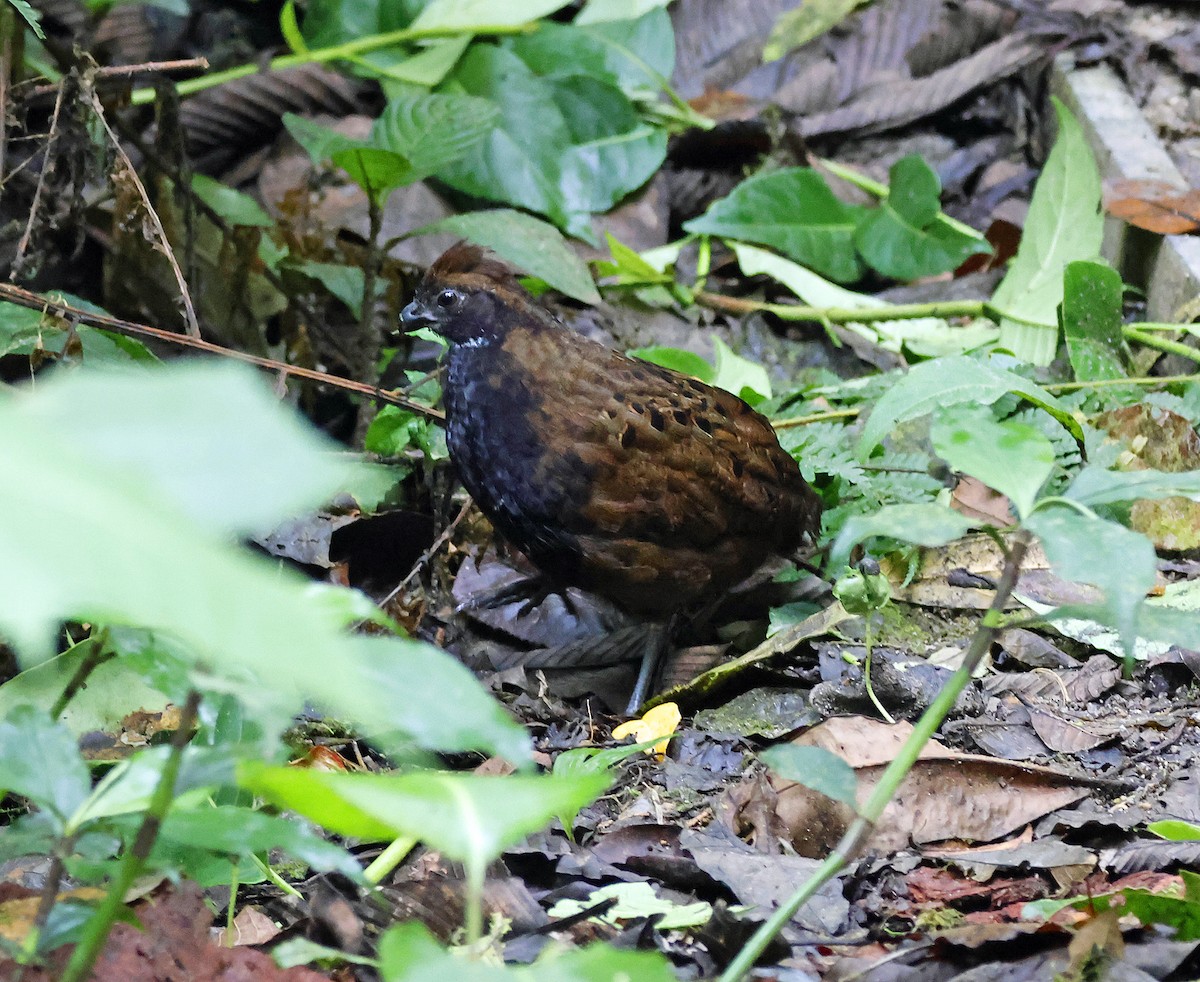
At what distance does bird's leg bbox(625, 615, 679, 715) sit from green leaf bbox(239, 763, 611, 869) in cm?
250

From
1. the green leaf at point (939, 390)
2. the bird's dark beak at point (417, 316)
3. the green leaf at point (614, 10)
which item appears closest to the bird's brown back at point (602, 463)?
the bird's dark beak at point (417, 316)

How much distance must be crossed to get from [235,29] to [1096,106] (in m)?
4.41

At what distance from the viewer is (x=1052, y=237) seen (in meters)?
5.39

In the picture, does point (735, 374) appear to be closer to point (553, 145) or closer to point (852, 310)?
point (852, 310)

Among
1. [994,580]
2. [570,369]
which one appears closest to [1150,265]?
[994,580]

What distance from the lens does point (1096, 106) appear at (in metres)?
6.27

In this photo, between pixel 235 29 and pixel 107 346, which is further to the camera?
pixel 235 29

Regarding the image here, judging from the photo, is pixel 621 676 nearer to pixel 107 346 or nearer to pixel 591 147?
pixel 107 346

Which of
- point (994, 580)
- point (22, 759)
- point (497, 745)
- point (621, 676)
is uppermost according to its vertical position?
point (497, 745)

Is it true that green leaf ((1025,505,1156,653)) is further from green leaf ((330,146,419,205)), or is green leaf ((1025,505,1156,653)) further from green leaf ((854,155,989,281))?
green leaf ((854,155,989,281))

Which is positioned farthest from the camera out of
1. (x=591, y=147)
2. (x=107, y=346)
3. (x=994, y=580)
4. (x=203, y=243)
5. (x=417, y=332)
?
(x=591, y=147)

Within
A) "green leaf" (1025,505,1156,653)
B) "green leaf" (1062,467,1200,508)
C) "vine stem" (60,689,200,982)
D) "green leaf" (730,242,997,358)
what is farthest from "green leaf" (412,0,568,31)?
"vine stem" (60,689,200,982)

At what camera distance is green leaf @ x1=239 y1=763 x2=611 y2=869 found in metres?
1.14

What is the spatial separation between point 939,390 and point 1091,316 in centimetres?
141
